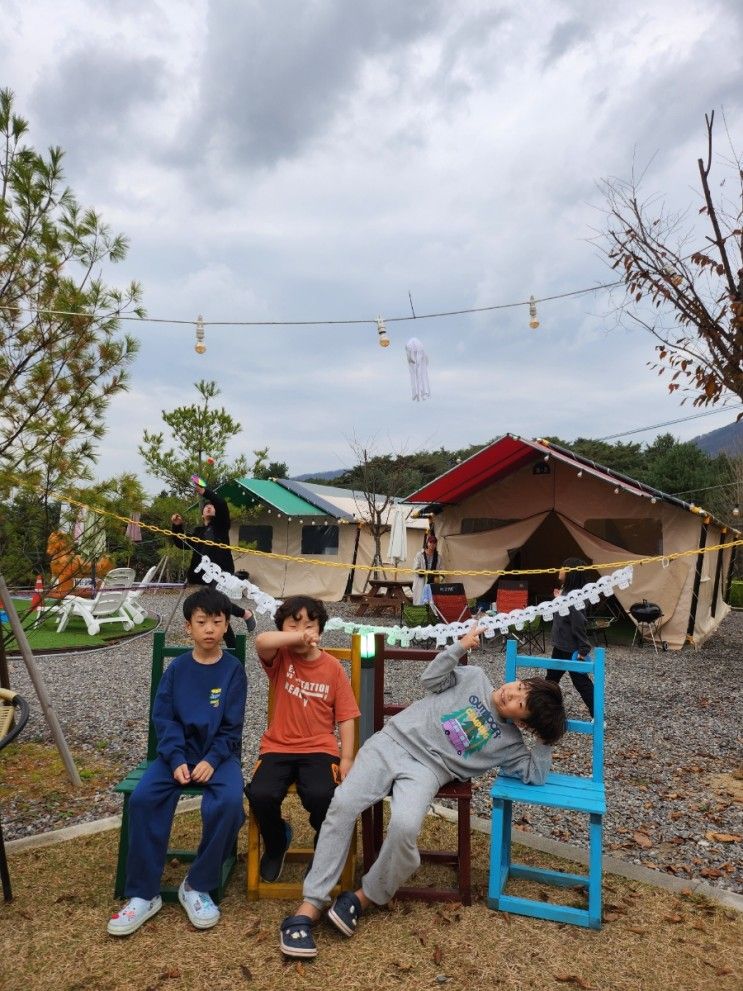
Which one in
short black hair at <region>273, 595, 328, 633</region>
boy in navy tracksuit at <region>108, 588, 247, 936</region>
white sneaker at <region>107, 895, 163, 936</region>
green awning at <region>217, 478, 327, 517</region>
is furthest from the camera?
green awning at <region>217, 478, 327, 517</region>

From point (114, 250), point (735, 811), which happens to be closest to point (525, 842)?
point (735, 811)

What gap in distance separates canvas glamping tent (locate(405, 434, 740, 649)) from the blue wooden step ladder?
728 centimetres

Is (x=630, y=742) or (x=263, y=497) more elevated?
(x=263, y=497)

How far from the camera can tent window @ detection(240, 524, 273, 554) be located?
56.5ft

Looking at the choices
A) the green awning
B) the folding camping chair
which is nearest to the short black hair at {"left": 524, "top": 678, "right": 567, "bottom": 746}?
the folding camping chair

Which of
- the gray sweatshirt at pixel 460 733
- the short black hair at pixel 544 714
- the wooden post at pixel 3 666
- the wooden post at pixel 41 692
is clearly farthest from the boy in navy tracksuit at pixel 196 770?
the wooden post at pixel 3 666

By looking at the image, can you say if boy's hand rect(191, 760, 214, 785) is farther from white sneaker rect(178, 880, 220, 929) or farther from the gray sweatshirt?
the gray sweatshirt

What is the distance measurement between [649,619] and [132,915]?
335 inches

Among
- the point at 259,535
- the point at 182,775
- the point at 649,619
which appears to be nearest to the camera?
the point at 182,775

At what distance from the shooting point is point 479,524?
39.4ft

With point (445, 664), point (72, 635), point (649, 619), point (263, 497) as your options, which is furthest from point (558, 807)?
point (263, 497)

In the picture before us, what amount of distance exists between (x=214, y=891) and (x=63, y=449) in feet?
8.53

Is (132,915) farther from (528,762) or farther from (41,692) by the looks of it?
(41,692)

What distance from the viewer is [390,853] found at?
2547mm
